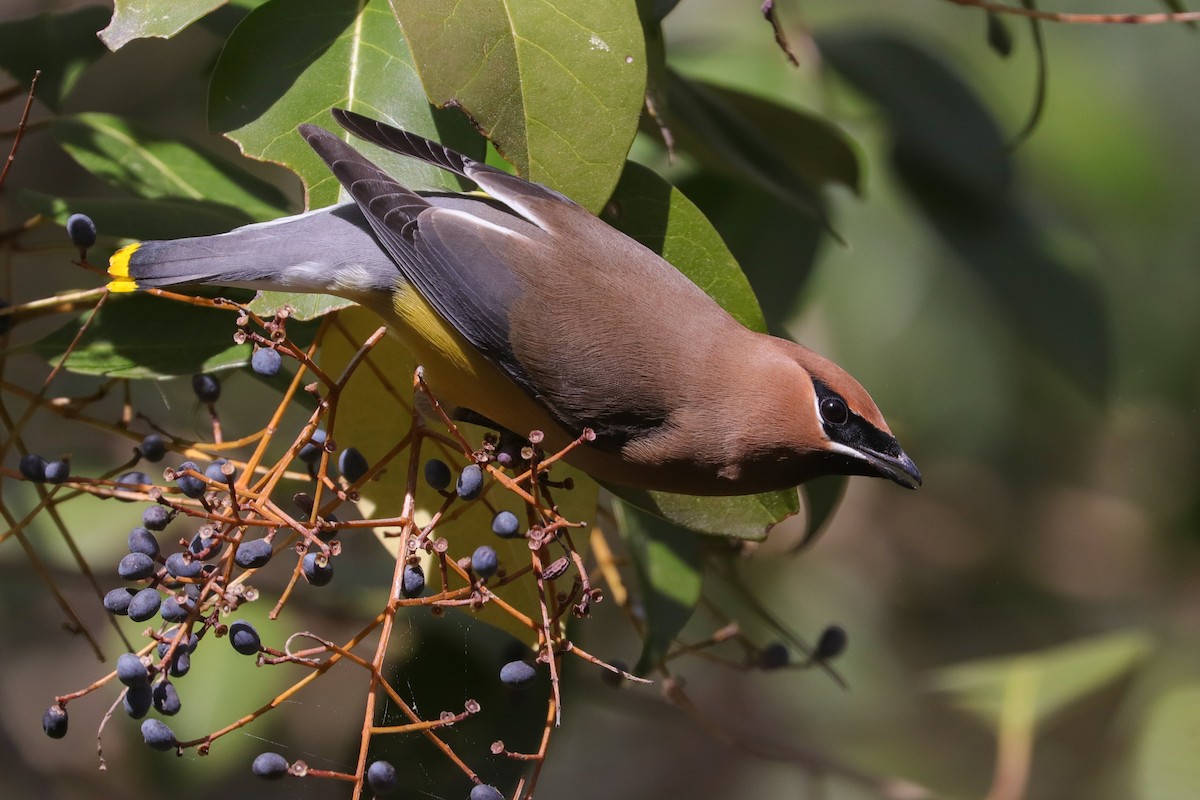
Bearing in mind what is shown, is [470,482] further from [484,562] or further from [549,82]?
[549,82]

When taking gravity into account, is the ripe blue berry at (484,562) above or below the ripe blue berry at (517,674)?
above

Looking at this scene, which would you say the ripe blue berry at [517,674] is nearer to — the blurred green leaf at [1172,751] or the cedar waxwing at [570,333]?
the cedar waxwing at [570,333]

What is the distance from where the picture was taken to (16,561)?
333 centimetres

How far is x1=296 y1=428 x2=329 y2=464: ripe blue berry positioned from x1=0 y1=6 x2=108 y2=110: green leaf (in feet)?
3.19

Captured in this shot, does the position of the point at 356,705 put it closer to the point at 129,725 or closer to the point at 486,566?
the point at 129,725

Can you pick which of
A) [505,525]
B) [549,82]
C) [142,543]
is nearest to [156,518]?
[142,543]

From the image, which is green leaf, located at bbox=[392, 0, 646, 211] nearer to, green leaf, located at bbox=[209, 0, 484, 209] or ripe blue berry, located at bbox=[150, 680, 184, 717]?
green leaf, located at bbox=[209, 0, 484, 209]

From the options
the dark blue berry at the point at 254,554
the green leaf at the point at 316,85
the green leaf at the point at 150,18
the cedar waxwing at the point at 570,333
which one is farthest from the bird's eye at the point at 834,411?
the green leaf at the point at 150,18

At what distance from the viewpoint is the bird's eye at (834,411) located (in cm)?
197

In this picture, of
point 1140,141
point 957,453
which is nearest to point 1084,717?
point 957,453

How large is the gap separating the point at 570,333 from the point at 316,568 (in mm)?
582

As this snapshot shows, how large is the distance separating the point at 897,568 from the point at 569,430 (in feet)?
14.1

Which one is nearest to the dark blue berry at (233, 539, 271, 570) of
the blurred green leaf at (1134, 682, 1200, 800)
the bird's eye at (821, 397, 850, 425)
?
the bird's eye at (821, 397, 850, 425)

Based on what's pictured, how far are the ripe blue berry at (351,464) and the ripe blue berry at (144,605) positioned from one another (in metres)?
0.36
